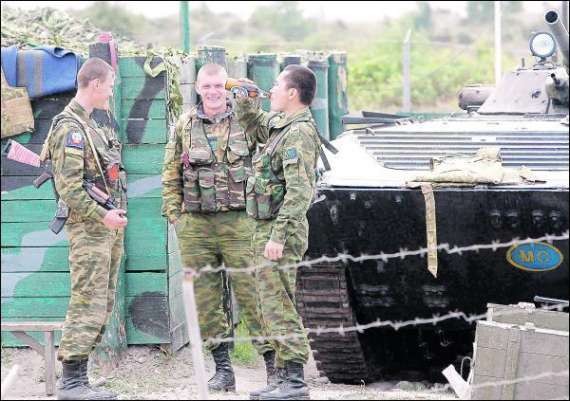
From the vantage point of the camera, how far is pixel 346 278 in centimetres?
867

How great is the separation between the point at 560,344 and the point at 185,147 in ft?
7.45

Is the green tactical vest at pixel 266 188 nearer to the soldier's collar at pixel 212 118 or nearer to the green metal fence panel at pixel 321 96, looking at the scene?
the soldier's collar at pixel 212 118

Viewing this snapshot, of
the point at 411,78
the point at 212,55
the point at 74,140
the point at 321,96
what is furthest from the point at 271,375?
the point at 411,78

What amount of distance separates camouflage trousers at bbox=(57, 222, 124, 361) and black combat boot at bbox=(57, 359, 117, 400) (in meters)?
0.07

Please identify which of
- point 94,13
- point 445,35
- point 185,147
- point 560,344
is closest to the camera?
point 560,344

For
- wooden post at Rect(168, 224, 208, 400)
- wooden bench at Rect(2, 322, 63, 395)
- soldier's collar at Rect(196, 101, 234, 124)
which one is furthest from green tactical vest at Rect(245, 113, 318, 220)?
wooden bench at Rect(2, 322, 63, 395)

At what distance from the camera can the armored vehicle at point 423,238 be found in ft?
25.6

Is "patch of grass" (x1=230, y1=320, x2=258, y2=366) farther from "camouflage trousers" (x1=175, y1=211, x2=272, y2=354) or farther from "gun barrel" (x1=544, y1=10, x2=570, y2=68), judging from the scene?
"gun barrel" (x1=544, y1=10, x2=570, y2=68)

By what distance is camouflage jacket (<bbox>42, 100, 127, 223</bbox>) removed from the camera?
22.6 ft

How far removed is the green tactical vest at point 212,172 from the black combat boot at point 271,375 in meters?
0.84

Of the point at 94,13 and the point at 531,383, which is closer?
the point at 531,383

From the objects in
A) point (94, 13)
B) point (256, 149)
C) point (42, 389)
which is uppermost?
point (94, 13)

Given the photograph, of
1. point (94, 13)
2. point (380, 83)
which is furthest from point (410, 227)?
point (94, 13)

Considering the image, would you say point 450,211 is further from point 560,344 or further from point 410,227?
point 560,344
